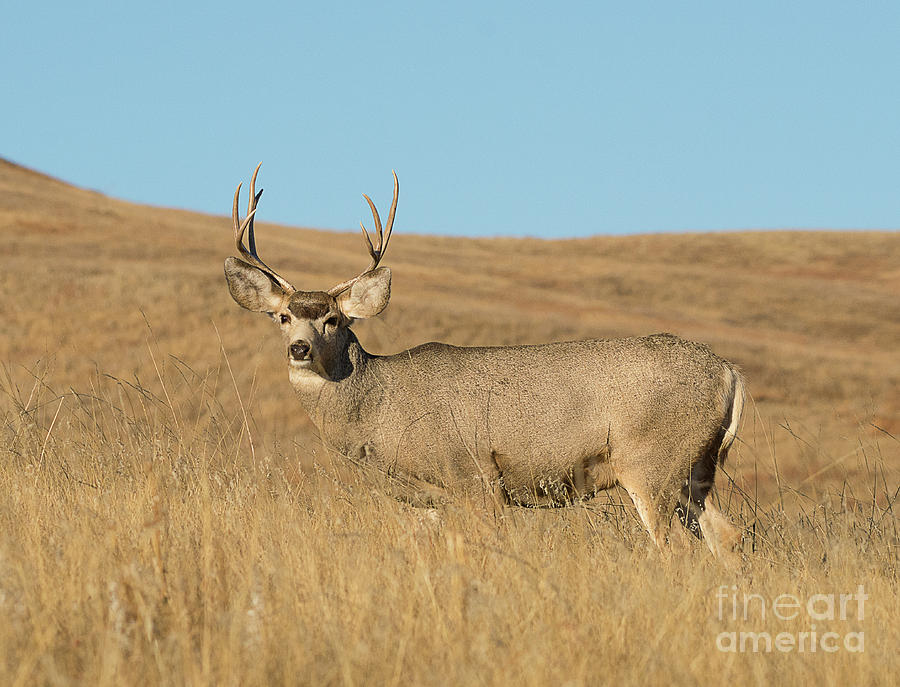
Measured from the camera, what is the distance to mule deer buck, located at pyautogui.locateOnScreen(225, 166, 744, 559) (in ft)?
20.3

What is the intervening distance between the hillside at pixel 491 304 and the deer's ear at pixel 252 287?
98cm

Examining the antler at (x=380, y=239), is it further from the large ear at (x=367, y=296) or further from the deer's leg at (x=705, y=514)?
the deer's leg at (x=705, y=514)

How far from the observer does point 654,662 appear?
10.8 feet

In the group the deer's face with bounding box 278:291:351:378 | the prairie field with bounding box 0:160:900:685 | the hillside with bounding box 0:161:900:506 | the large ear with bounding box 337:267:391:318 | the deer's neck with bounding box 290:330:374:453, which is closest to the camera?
the prairie field with bounding box 0:160:900:685

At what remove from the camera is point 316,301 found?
257 inches

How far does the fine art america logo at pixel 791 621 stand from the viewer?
3.69 meters

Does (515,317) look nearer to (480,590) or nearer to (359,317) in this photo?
(359,317)

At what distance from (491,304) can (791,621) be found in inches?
1172

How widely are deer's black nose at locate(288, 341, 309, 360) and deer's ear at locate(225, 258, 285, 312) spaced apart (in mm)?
715

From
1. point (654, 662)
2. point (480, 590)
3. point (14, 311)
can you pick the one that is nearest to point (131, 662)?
point (480, 590)

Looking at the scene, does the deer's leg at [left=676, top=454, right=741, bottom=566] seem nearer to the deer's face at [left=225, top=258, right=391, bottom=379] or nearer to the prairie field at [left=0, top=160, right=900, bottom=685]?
the prairie field at [left=0, top=160, right=900, bottom=685]

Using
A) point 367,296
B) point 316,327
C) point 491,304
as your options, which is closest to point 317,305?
point 316,327

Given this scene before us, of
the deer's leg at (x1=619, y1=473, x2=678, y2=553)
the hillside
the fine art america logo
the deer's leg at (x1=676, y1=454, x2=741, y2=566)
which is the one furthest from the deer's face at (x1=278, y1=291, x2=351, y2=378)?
the fine art america logo

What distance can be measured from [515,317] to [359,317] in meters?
22.2
